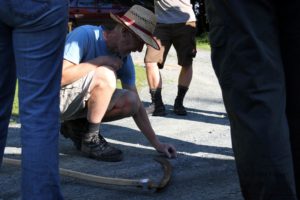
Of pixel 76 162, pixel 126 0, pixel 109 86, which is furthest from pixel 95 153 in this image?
pixel 126 0

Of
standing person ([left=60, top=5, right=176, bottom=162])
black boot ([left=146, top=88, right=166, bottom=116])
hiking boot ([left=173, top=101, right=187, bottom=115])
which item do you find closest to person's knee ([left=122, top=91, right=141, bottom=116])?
standing person ([left=60, top=5, right=176, bottom=162])

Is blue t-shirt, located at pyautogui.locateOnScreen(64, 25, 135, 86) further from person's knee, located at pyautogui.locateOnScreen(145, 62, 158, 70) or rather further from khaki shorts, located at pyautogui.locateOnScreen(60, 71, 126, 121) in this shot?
person's knee, located at pyautogui.locateOnScreen(145, 62, 158, 70)

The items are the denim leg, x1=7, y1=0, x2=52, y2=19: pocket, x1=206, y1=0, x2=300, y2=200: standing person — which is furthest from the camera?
the denim leg

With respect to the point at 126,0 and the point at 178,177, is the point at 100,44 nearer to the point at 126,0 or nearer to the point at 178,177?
the point at 178,177

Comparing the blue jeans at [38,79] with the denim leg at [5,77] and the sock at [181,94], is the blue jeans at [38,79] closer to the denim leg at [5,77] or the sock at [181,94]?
the denim leg at [5,77]

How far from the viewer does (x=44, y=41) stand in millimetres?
2318

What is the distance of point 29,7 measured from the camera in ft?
7.50

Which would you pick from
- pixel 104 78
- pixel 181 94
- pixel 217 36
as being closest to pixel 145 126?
pixel 104 78

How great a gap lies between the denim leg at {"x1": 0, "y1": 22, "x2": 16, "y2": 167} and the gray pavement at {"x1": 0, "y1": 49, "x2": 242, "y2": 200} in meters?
0.81

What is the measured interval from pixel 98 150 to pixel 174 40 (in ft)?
7.93

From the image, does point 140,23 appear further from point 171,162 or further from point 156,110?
point 156,110

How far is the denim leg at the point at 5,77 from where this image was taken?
96.4 inches

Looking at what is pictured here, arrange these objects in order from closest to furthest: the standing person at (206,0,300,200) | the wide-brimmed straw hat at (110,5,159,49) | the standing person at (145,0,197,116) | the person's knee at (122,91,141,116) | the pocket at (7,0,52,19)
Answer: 1. the standing person at (206,0,300,200)
2. the pocket at (7,0,52,19)
3. the wide-brimmed straw hat at (110,5,159,49)
4. the person's knee at (122,91,141,116)
5. the standing person at (145,0,197,116)

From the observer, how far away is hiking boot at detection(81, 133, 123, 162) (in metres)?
4.11
